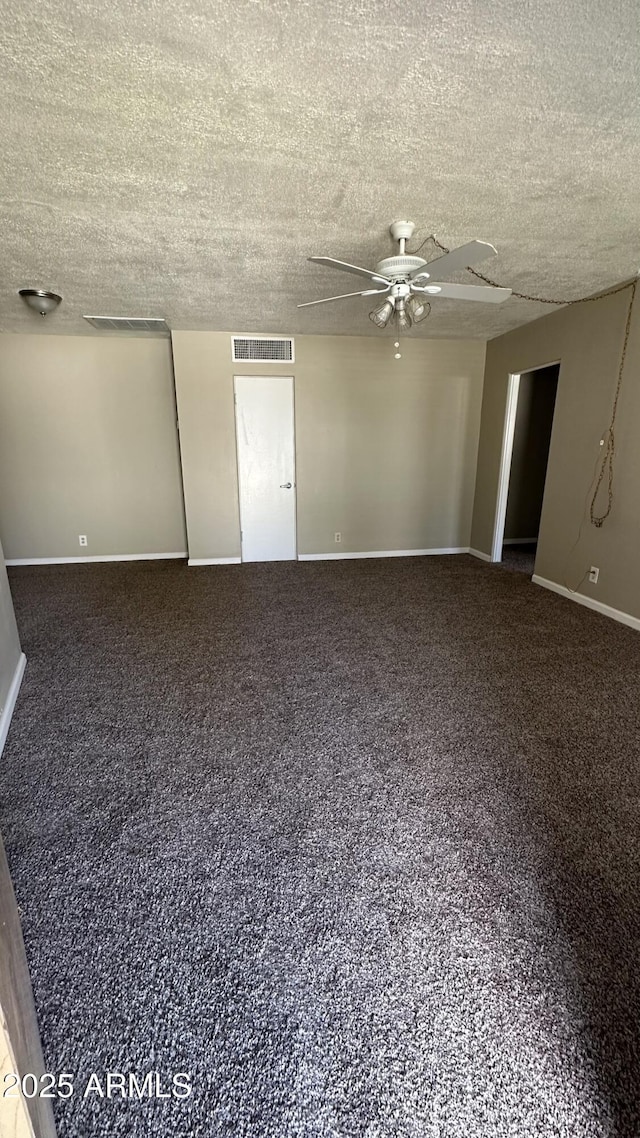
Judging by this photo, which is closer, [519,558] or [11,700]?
[11,700]

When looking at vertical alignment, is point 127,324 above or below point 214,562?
above

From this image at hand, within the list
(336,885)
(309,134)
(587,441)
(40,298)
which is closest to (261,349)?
(40,298)

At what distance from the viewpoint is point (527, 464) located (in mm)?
6289

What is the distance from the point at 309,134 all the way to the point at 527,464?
533cm

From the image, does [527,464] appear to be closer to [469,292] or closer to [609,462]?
[609,462]

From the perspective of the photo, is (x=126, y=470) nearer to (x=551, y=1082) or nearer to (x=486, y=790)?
(x=486, y=790)

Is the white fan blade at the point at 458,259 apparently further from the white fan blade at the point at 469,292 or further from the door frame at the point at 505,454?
the door frame at the point at 505,454

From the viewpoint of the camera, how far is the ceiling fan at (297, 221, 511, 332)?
83.7 inches

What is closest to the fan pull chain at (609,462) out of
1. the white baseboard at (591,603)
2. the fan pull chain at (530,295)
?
the fan pull chain at (530,295)

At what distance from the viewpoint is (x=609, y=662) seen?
2893 mm

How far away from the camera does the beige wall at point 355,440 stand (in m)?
4.88

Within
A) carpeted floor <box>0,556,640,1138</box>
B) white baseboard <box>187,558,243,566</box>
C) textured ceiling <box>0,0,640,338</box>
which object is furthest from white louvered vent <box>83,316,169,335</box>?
carpeted floor <box>0,556,640,1138</box>

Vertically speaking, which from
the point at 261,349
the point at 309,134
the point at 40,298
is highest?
the point at 309,134

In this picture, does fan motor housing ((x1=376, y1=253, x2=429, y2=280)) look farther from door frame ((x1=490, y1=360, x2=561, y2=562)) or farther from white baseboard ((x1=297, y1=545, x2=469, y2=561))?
white baseboard ((x1=297, y1=545, x2=469, y2=561))
